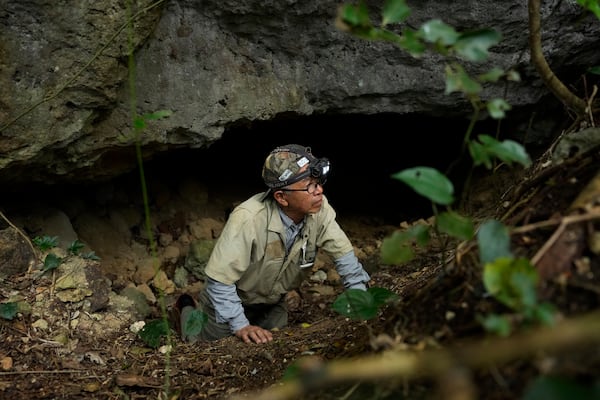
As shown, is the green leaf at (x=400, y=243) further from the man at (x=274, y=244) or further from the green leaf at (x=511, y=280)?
the man at (x=274, y=244)

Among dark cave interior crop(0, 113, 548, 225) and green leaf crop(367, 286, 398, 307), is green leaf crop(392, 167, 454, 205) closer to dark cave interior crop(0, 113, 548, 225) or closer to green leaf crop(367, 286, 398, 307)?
green leaf crop(367, 286, 398, 307)

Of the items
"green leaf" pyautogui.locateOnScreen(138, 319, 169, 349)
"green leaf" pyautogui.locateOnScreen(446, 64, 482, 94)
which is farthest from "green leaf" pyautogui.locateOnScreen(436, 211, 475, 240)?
"green leaf" pyautogui.locateOnScreen(138, 319, 169, 349)

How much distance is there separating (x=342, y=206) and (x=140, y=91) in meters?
2.64

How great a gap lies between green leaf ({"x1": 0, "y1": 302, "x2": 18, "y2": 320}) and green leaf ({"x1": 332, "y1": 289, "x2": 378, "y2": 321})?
163 cm

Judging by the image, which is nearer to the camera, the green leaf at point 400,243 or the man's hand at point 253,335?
the green leaf at point 400,243

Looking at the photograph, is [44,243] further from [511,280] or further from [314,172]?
[511,280]

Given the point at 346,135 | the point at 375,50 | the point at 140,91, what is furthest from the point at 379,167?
the point at 140,91

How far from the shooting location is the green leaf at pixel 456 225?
1629mm

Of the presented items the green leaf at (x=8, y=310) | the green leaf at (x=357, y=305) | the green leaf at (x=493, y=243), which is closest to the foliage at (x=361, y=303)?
the green leaf at (x=357, y=305)

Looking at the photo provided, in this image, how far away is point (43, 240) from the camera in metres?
3.34

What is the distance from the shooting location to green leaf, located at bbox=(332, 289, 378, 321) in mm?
2228

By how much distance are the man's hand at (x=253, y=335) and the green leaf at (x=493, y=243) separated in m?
1.74

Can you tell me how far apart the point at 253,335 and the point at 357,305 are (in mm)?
986

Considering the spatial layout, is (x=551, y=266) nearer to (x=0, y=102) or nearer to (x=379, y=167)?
(x=0, y=102)
